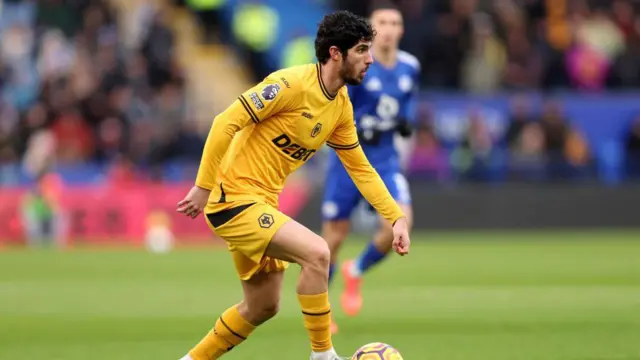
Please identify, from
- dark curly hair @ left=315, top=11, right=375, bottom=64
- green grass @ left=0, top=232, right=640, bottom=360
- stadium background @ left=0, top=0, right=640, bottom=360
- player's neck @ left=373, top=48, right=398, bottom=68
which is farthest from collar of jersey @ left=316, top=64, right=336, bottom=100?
stadium background @ left=0, top=0, right=640, bottom=360

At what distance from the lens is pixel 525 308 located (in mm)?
11938

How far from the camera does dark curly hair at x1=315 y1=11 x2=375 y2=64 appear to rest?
24.3 ft

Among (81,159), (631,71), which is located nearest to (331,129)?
(81,159)

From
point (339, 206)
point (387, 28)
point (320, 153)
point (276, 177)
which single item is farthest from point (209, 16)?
point (276, 177)

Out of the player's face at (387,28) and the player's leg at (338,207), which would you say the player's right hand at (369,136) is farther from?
the player's face at (387,28)

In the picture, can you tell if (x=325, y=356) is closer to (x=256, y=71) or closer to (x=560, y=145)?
(x=560, y=145)

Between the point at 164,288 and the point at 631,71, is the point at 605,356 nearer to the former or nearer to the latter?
the point at 164,288

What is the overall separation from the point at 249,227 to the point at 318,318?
680 millimetres

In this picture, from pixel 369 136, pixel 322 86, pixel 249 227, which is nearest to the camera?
pixel 249 227

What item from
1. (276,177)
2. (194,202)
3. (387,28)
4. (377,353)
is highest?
(387,28)

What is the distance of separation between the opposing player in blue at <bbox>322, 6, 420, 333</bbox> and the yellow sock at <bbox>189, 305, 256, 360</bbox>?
3.36 metres

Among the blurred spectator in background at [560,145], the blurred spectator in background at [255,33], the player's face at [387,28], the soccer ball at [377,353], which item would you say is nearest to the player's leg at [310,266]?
the soccer ball at [377,353]

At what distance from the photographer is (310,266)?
7.34 meters

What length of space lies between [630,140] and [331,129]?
16.0 m
